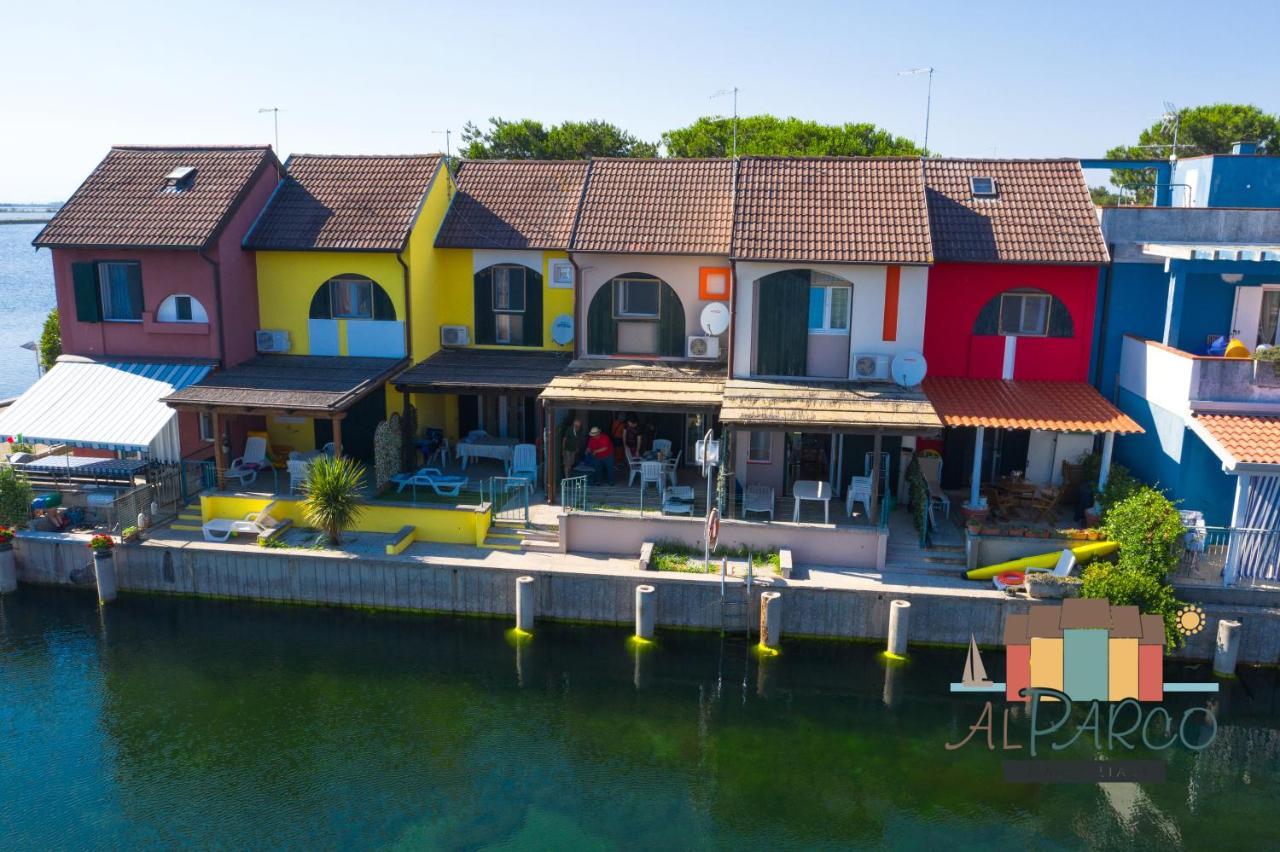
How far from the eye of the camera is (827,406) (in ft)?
67.2

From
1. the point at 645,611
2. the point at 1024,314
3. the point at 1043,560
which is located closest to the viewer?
the point at 645,611

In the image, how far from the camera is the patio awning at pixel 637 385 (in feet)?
68.5

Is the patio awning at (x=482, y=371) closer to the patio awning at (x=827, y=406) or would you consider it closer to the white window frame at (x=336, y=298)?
the white window frame at (x=336, y=298)

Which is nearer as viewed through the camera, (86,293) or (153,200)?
(86,293)

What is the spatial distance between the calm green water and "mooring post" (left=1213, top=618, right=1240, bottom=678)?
0.49m

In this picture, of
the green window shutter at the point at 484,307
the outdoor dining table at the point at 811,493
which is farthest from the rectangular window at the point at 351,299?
the outdoor dining table at the point at 811,493

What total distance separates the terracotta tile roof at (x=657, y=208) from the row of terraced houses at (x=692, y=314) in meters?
0.08

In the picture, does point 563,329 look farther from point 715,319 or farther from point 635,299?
point 715,319

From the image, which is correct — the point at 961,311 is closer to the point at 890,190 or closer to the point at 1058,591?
the point at 890,190

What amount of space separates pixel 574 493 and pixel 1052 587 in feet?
32.9

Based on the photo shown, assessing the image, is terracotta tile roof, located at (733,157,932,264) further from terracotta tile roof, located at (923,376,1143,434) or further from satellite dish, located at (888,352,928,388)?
terracotta tile roof, located at (923,376,1143,434)

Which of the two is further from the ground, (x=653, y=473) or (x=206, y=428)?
(x=206, y=428)

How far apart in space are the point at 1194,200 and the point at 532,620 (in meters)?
20.6

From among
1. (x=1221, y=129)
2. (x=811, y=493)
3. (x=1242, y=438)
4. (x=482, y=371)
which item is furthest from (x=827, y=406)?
(x=1221, y=129)
